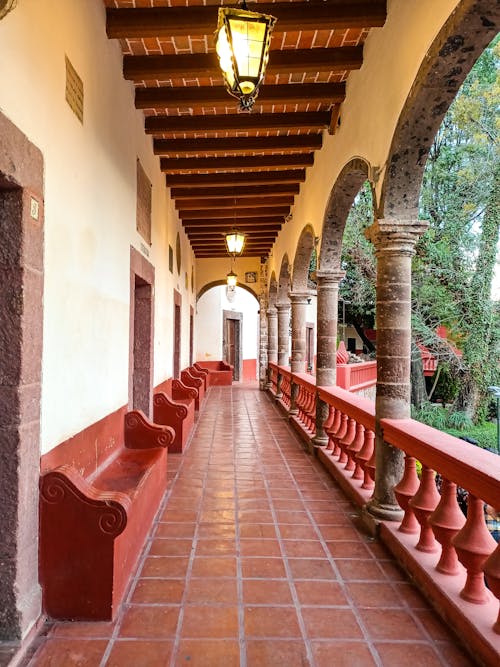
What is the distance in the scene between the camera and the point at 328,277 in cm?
603

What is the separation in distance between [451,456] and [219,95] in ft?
12.8

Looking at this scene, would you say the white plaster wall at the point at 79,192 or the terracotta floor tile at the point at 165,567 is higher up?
the white plaster wall at the point at 79,192

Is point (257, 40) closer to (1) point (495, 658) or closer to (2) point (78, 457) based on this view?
(2) point (78, 457)

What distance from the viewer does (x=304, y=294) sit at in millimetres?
8562

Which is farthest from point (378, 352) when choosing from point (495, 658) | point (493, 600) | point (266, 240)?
point (266, 240)

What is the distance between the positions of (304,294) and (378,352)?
4848 mm

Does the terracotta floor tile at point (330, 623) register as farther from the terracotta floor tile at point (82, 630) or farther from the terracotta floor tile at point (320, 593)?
the terracotta floor tile at point (82, 630)

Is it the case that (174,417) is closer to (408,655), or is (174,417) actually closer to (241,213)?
(408,655)

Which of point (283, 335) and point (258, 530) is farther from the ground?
point (283, 335)

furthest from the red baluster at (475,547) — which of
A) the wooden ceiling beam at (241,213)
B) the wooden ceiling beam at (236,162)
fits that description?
the wooden ceiling beam at (241,213)

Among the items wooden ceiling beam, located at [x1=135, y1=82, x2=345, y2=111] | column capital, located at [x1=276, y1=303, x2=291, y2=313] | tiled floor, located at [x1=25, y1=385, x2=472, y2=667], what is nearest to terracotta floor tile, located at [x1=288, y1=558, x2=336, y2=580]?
tiled floor, located at [x1=25, y1=385, x2=472, y2=667]

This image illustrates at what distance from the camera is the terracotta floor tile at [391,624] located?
7.71ft

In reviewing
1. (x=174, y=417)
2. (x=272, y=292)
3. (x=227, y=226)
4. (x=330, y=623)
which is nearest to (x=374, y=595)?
(x=330, y=623)

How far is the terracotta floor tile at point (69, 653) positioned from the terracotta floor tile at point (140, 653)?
2.4 inches
